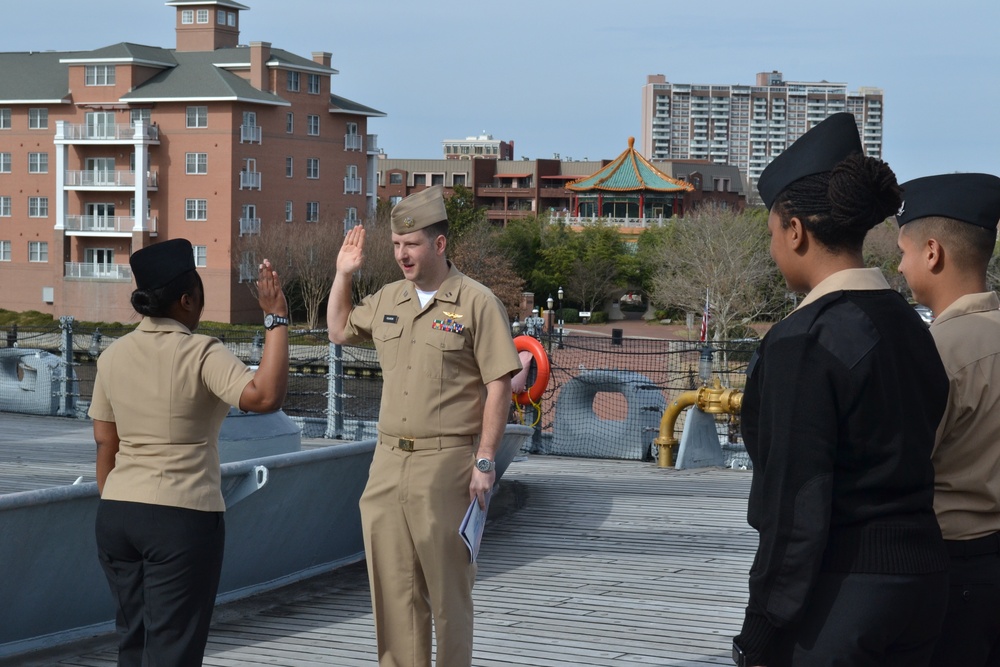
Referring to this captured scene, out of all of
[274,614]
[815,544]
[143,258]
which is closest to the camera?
[815,544]

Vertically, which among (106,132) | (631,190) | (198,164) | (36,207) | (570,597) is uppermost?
(106,132)

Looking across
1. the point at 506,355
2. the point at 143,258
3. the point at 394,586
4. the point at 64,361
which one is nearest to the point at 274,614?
the point at 394,586

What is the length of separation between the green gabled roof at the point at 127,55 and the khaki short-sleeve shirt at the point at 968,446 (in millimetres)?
59163

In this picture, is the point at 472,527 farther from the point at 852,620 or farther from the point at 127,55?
the point at 127,55

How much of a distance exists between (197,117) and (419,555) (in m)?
55.6

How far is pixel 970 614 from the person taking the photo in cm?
301

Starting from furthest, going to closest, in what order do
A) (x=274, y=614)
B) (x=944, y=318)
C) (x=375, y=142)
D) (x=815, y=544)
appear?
(x=375, y=142)
(x=274, y=614)
(x=944, y=318)
(x=815, y=544)

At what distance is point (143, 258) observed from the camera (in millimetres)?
3762

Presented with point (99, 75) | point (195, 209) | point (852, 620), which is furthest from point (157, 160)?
point (852, 620)

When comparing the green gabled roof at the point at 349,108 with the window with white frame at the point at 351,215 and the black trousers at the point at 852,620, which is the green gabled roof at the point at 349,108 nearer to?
the window with white frame at the point at 351,215

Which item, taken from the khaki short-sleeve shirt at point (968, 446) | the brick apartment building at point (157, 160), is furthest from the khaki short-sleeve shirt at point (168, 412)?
the brick apartment building at point (157, 160)

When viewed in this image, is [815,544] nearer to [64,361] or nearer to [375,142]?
[64,361]

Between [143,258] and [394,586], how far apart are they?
1483 millimetres

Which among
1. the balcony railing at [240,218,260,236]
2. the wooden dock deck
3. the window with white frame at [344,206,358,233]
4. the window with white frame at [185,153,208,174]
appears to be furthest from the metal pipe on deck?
the window with white frame at [344,206,358,233]
